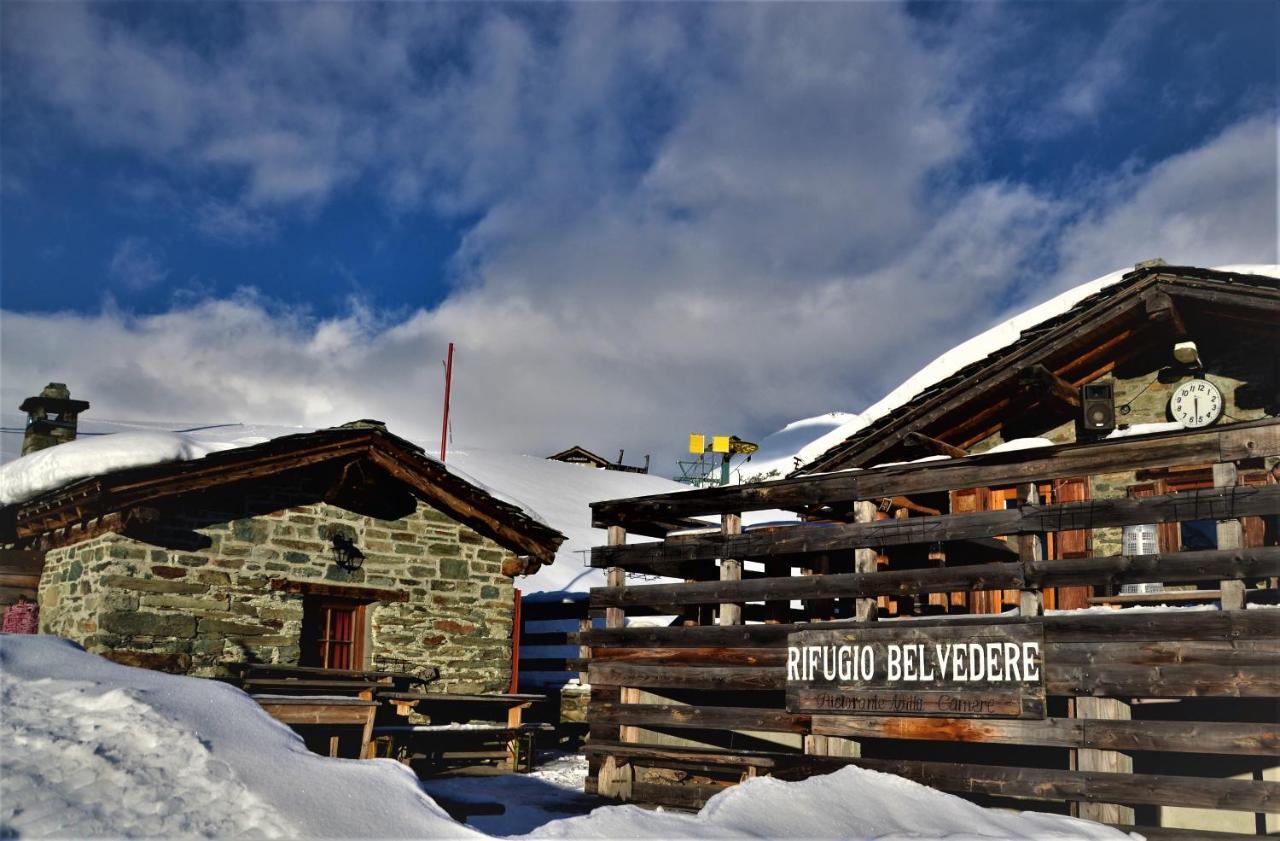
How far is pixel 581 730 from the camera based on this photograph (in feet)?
63.4

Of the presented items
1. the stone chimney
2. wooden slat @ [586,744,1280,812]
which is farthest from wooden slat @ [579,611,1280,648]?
the stone chimney

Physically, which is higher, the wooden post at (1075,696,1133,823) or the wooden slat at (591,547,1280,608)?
the wooden slat at (591,547,1280,608)

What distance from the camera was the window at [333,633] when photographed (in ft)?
48.5

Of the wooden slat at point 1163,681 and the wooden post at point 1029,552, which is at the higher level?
the wooden post at point 1029,552

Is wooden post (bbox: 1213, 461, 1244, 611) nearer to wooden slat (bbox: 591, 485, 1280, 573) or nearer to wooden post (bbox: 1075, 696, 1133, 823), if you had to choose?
wooden slat (bbox: 591, 485, 1280, 573)

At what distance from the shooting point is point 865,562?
33.3 ft

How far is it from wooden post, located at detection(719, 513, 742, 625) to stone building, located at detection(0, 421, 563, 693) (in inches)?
218

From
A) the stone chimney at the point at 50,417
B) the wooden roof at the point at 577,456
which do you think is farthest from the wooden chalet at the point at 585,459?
the stone chimney at the point at 50,417

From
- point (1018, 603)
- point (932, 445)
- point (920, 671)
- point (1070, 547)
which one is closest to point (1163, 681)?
point (920, 671)

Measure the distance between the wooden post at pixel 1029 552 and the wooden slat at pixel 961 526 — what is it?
0.09 meters

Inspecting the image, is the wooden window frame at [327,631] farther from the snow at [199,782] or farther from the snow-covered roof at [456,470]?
the snow at [199,782]

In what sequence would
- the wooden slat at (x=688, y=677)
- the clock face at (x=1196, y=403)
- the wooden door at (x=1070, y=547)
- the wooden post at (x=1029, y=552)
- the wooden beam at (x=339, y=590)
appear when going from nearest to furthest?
1. the wooden post at (x=1029, y=552)
2. the wooden slat at (x=688, y=677)
3. the clock face at (x=1196, y=403)
4. the wooden door at (x=1070, y=547)
5. the wooden beam at (x=339, y=590)

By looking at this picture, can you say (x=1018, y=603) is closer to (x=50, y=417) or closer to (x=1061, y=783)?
(x=1061, y=783)

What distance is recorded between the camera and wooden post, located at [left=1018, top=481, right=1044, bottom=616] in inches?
355
